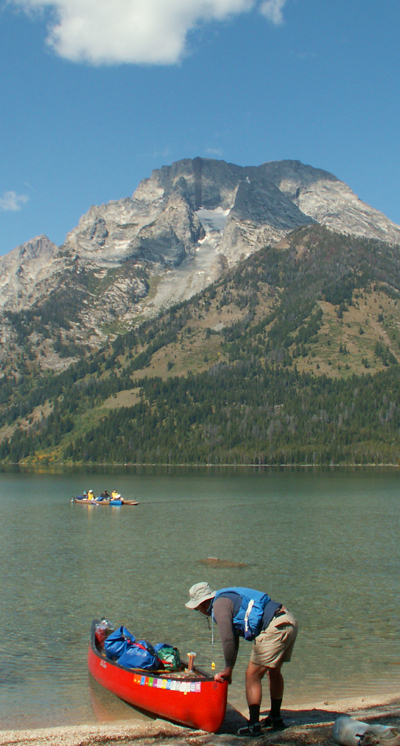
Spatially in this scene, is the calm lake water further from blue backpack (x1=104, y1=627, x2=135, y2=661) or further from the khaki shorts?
the khaki shorts

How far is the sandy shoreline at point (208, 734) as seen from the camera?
65.0 ft

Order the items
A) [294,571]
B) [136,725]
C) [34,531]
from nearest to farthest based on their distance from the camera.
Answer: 1. [136,725]
2. [294,571]
3. [34,531]

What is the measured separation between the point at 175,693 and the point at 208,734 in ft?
5.67

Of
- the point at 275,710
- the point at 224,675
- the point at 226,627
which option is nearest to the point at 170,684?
the point at 224,675

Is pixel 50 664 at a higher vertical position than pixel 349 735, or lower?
lower

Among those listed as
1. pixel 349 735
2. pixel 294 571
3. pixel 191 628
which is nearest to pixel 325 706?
pixel 349 735

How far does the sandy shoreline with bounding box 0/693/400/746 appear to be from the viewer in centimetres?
1981

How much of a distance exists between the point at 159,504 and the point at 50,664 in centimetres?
8472

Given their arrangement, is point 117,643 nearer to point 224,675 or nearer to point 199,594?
point 224,675

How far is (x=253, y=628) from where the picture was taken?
1916 cm

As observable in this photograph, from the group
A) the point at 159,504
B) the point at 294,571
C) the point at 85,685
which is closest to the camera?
the point at 85,685

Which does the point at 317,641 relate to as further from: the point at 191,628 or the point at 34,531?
the point at 34,531

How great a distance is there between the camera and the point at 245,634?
19.2m

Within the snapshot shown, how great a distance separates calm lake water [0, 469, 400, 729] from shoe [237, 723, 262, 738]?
4.58 m
